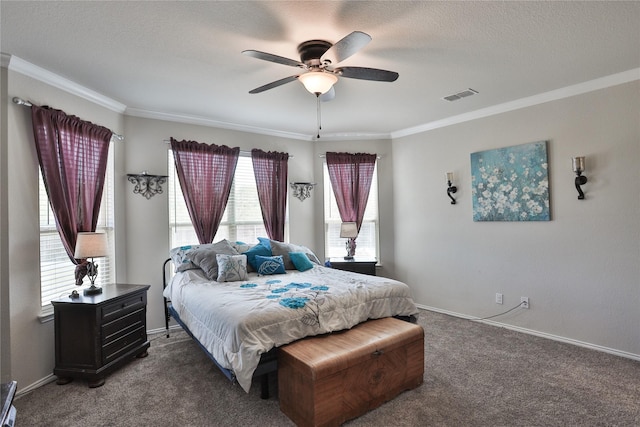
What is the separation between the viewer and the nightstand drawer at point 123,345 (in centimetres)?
287

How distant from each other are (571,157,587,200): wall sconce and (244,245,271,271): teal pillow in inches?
135

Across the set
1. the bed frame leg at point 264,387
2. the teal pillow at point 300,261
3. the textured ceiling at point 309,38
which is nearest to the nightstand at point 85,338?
the bed frame leg at point 264,387

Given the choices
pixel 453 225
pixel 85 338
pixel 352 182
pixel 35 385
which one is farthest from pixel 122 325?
pixel 453 225

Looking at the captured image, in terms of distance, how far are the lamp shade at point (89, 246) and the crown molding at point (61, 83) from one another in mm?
1400

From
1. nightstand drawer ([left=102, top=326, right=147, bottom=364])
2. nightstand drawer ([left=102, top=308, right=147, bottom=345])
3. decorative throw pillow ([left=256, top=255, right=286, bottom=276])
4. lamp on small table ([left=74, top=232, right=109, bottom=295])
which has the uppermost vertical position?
lamp on small table ([left=74, top=232, right=109, bottom=295])

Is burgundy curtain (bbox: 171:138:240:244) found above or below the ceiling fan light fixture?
below

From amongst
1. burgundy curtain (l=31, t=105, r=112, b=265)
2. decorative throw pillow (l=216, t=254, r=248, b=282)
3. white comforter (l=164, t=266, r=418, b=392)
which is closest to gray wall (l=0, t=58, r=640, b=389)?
burgundy curtain (l=31, t=105, r=112, b=265)

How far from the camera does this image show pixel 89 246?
9.56 feet

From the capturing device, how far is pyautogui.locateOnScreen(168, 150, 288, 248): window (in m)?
4.27

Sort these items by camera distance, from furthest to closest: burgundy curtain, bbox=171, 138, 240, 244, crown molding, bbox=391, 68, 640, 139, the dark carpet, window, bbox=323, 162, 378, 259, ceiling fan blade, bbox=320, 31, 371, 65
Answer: window, bbox=323, 162, 378, 259 < burgundy curtain, bbox=171, 138, 240, 244 < crown molding, bbox=391, 68, 640, 139 < the dark carpet < ceiling fan blade, bbox=320, 31, 371, 65

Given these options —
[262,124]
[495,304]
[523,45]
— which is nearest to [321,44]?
[523,45]

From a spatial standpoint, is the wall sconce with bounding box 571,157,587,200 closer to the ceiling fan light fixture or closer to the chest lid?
the chest lid

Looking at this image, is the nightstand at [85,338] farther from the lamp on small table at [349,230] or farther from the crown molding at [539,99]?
the crown molding at [539,99]

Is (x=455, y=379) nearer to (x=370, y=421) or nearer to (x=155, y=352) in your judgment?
(x=370, y=421)
